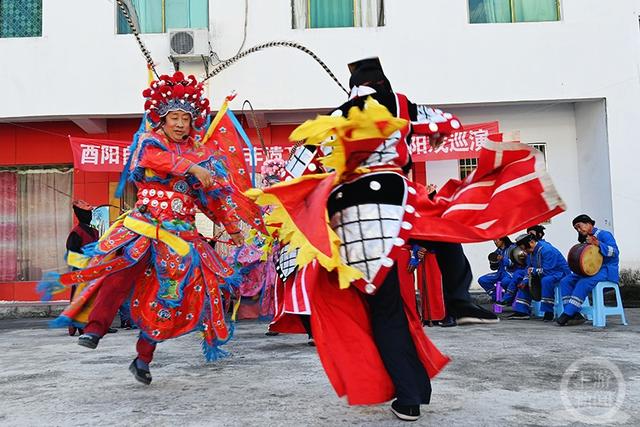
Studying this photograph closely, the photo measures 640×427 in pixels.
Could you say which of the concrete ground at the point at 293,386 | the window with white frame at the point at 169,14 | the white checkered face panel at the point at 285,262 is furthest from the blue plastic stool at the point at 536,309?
the window with white frame at the point at 169,14

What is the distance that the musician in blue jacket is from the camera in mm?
7070

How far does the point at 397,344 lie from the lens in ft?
8.92

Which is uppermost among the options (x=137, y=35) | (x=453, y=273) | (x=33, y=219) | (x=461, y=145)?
(x=137, y=35)

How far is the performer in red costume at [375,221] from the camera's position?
2.62 m

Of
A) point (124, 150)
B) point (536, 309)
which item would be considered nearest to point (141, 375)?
point (536, 309)

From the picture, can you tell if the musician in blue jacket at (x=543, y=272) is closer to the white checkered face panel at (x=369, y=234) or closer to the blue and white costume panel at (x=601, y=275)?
the blue and white costume panel at (x=601, y=275)

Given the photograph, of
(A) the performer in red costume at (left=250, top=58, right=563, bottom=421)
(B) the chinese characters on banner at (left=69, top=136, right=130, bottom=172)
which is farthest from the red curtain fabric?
(A) the performer in red costume at (left=250, top=58, right=563, bottom=421)

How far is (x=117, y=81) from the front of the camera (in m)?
9.87

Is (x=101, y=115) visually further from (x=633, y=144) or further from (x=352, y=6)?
(x=633, y=144)

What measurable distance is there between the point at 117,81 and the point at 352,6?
4.08 m

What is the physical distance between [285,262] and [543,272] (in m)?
3.93

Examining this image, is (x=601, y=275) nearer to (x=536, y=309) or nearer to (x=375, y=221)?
(x=536, y=309)

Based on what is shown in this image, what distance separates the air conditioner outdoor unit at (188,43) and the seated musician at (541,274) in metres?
5.60

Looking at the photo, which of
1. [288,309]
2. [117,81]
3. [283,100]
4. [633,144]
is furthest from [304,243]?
[633,144]
